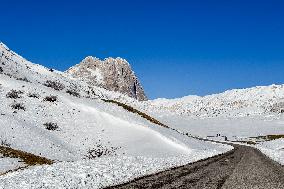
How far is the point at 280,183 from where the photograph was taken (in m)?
21.0

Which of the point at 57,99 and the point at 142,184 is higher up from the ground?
the point at 57,99

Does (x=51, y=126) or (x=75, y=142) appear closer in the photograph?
(x=75, y=142)

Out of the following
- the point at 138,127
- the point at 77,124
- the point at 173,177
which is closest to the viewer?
the point at 173,177

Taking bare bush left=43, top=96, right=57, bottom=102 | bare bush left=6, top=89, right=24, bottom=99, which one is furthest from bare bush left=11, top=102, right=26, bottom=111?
bare bush left=43, top=96, right=57, bottom=102

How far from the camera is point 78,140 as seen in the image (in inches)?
1521

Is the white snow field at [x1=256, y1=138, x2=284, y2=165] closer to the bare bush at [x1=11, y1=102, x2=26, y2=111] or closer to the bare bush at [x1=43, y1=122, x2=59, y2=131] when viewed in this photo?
the bare bush at [x1=43, y1=122, x2=59, y2=131]

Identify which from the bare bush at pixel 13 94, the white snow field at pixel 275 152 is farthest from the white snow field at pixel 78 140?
the white snow field at pixel 275 152

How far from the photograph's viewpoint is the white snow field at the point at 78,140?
2092 cm

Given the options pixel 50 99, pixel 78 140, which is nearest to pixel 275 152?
pixel 50 99

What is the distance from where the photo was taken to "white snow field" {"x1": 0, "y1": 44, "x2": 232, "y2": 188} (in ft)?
68.6

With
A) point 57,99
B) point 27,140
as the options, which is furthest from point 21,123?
point 57,99

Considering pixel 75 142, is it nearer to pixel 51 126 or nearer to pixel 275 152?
pixel 51 126

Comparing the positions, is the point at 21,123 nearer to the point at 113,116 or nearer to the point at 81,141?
the point at 81,141

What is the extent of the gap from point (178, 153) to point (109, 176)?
21.1m
